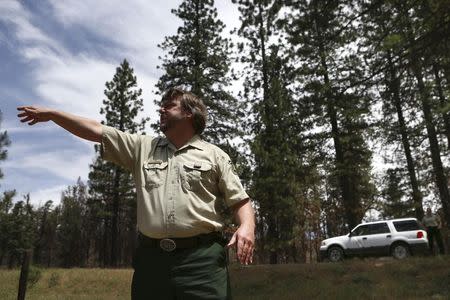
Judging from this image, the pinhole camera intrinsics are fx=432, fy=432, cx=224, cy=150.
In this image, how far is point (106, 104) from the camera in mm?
33844

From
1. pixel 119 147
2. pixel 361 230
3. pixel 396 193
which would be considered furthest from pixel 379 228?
pixel 119 147

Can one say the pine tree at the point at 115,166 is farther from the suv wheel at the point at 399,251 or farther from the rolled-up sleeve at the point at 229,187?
the rolled-up sleeve at the point at 229,187

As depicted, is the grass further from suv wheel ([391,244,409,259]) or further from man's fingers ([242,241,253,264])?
man's fingers ([242,241,253,264])

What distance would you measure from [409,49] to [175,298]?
6462 millimetres

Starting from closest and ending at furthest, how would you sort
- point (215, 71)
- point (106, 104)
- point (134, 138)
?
point (134, 138) → point (215, 71) → point (106, 104)

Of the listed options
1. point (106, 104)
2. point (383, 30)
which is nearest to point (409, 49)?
point (383, 30)

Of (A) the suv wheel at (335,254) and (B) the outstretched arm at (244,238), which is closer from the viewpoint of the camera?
(B) the outstretched arm at (244,238)

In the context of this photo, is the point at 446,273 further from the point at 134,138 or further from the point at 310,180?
the point at 310,180

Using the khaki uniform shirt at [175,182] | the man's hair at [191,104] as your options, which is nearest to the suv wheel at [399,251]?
the khaki uniform shirt at [175,182]

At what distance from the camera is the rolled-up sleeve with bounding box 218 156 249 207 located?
2926 millimetres

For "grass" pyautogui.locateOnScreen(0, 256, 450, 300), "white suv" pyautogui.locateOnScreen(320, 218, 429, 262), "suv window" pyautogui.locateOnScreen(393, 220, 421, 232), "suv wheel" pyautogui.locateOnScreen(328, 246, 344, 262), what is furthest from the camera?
"suv wheel" pyautogui.locateOnScreen(328, 246, 344, 262)

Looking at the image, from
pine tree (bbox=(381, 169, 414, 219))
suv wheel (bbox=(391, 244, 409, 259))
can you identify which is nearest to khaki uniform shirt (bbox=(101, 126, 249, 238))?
suv wheel (bbox=(391, 244, 409, 259))

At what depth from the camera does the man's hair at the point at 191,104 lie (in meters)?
3.23

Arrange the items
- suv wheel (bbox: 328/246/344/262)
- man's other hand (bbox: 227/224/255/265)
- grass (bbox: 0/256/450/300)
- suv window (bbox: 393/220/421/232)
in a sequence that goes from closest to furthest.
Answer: man's other hand (bbox: 227/224/255/265) < grass (bbox: 0/256/450/300) < suv window (bbox: 393/220/421/232) < suv wheel (bbox: 328/246/344/262)
